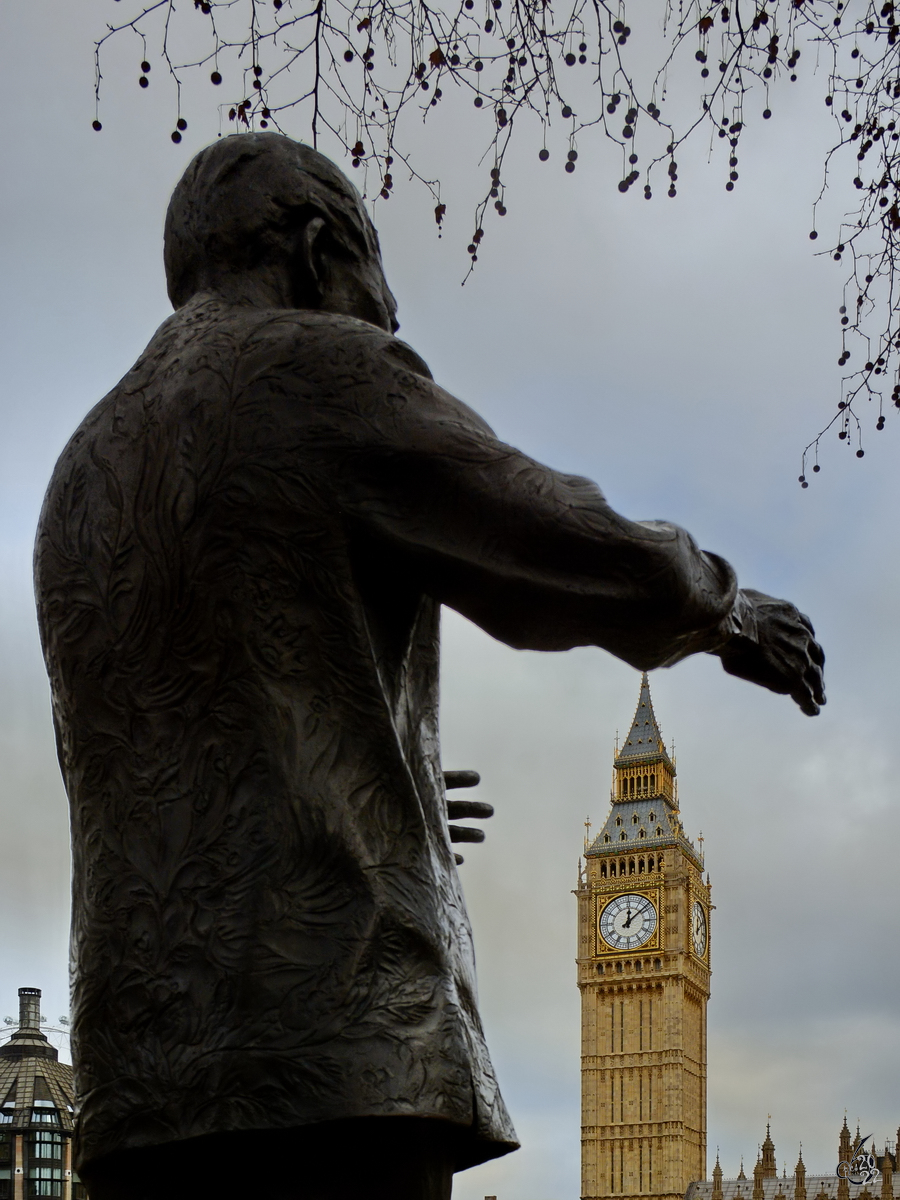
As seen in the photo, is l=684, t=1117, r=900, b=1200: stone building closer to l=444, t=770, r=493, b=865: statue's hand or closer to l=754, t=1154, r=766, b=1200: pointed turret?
l=754, t=1154, r=766, b=1200: pointed turret

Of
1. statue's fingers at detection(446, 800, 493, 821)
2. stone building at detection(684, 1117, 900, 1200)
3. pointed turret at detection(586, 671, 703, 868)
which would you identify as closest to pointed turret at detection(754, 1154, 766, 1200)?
stone building at detection(684, 1117, 900, 1200)

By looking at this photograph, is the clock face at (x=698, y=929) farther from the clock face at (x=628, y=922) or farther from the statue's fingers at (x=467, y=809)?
the statue's fingers at (x=467, y=809)

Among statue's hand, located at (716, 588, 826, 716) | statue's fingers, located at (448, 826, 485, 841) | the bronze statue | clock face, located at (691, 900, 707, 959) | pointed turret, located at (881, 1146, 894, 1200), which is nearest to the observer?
the bronze statue

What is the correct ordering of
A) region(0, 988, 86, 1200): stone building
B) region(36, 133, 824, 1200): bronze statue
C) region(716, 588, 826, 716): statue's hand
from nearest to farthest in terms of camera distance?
region(36, 133, 824, 1200): bronze statue < region(716, 588, 826, 716): statue's hand < region(0, 988, 86, 1200): stone building

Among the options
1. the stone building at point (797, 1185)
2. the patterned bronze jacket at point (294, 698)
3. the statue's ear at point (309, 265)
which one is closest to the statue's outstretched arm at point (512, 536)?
the patterned bronze jacket at point (294, 698)

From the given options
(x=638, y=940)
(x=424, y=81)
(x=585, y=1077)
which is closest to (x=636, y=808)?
(x=638, y=940)

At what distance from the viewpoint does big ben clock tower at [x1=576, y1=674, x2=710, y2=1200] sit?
57.9 m

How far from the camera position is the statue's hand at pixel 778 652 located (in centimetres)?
146

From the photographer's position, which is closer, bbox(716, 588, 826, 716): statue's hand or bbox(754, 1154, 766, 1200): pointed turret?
bbox(716, 588, 826, 716): statue's hand

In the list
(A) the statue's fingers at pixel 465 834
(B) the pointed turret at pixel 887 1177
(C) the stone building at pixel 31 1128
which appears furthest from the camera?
(B) the pointed turret at pixel 887 1177

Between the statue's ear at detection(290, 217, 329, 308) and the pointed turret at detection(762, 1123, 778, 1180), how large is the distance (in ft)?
189

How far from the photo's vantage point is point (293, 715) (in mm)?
1332

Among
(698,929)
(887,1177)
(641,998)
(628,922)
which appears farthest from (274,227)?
(698,929)

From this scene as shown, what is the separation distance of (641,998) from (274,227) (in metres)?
59.6
